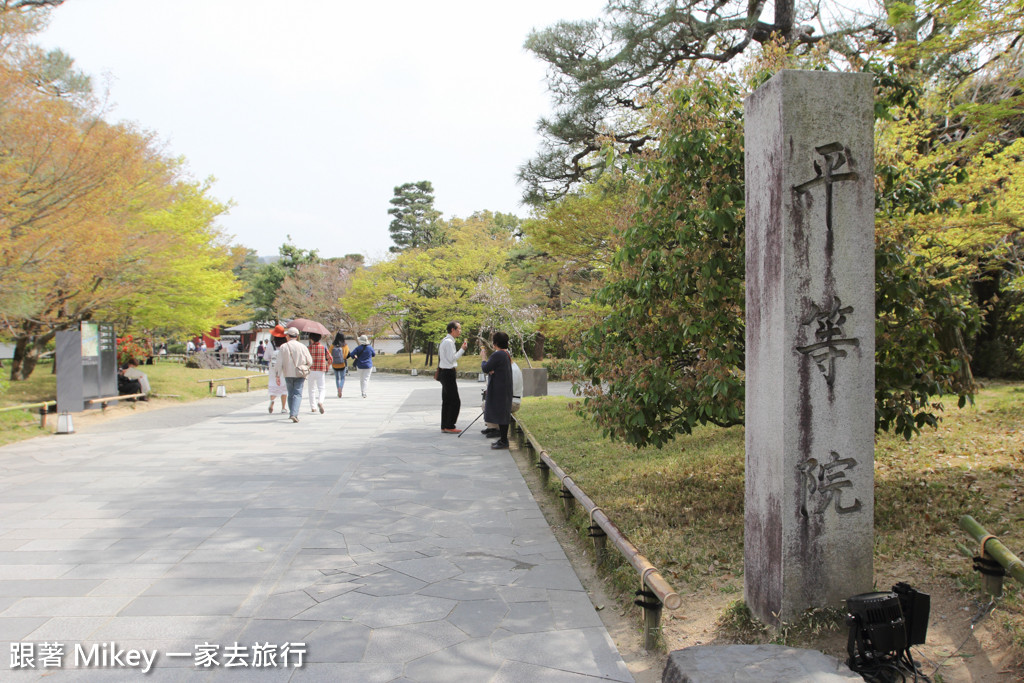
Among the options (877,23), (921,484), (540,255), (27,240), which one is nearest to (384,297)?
(540,255)

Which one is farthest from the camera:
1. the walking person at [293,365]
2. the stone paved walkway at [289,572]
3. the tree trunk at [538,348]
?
the tree trunk at [538,348]

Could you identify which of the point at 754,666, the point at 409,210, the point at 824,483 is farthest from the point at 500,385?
the point at 409,210

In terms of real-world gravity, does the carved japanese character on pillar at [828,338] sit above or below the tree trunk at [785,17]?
below

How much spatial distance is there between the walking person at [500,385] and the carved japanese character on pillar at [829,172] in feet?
21.9

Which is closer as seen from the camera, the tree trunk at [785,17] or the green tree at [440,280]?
the tree trunk at [785,17]

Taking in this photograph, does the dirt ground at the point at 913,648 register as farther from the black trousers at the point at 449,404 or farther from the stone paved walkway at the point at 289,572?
the black trousers at the point at 449,404

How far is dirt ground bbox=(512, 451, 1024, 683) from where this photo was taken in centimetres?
314

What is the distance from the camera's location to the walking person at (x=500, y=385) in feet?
32.3

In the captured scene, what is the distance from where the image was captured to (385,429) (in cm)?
1188

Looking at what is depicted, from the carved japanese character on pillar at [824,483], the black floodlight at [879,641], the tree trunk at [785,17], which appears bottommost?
the black floodlight at [879,641]

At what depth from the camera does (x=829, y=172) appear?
3.43 meters

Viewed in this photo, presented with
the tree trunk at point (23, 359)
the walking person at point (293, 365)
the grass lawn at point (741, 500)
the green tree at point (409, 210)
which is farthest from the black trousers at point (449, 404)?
the green tree at point (409, 210)

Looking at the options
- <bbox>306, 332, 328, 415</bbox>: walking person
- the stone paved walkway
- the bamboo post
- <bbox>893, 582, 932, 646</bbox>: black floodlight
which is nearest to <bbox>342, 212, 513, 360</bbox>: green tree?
<bbox>306, 332, 328, 415</bbox>: walking person

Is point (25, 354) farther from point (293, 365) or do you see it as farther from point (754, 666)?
point (754, 666)
